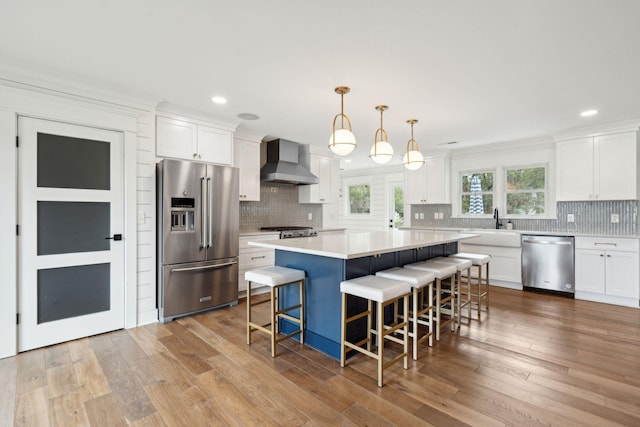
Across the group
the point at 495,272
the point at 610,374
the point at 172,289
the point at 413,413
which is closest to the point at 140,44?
the point at 172,289

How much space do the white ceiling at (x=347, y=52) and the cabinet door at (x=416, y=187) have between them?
2.53 metres

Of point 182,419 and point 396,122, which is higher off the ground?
point 396,122

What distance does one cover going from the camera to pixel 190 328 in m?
3.18

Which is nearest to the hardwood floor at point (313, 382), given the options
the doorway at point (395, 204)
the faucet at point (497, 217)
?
the faucet at point (497, 217)

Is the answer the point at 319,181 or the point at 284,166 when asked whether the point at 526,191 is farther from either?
the point at 284,166

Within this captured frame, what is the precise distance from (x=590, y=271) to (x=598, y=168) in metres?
1.43

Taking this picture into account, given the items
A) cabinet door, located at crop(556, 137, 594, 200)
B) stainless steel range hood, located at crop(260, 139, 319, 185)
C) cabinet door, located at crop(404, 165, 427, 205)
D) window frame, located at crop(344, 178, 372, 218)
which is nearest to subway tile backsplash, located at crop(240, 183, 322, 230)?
stainless steel range hood, located at crop(260, 139, 319, 185)

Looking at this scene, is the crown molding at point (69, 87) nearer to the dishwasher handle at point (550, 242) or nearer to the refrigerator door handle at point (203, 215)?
the refrigerator door handle at point (203, 215)

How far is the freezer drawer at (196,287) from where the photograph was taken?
3.37 metres

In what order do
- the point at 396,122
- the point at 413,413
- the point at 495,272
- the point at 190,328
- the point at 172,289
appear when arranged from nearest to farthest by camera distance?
the point at 413,413 < the point at 190,328 < the point at 172,289 < the point at 396,122 < the point at 495,272

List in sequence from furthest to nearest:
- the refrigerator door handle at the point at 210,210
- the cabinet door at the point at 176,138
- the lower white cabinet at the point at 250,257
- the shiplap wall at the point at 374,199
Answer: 1. the shiplap wall at the point at 374,199
2. the lower white cabinet at the point at 250,257
3. the refrigerator door handle at the point at 210,210
4. the cabinet door at the point at 176,138

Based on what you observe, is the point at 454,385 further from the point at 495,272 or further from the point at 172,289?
the point at 495,272

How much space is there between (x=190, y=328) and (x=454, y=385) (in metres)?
2.48

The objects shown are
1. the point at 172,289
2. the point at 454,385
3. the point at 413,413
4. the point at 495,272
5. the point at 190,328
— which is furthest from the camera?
the point at 495,272
